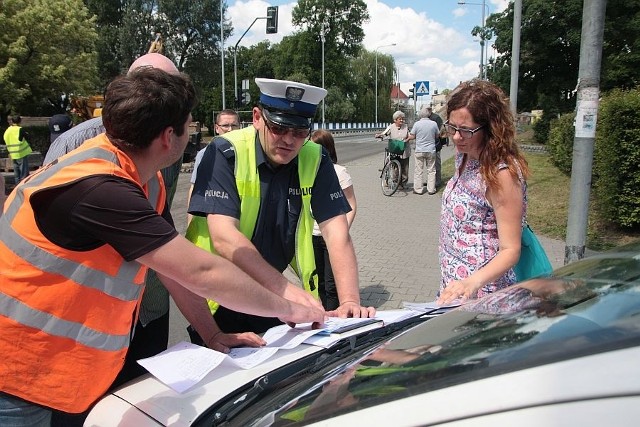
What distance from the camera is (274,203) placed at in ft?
7.73

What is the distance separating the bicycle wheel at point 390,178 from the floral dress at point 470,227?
984 centimetres

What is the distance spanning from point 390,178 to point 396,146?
1020 mm

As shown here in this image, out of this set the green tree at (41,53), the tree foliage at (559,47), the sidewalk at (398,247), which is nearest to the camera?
the sidewalk at (398,247)

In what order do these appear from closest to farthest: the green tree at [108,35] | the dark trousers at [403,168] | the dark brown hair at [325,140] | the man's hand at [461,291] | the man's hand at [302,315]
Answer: the man's hand at [302,315]
the man's hand at [461,291]
the dark brown hair at [325,140]
the dark trousers at [403,168]
the green tree at [108,35]

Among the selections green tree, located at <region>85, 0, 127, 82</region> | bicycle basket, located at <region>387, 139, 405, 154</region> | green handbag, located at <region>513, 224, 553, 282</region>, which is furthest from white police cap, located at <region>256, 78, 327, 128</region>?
green tree, located at <region>85, 0, 127, 82</region>

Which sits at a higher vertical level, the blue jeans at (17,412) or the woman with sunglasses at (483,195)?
the woman with sunglasses at (483,195)

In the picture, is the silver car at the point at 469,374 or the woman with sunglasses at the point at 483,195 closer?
the silver car at the point at 469,374

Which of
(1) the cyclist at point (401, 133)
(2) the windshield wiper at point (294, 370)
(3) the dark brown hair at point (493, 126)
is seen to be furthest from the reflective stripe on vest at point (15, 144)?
(2) the windshield wiper at point (294, 370)

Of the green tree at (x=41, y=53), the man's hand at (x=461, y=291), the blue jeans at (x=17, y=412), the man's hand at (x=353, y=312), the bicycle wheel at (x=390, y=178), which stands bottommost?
the bicycle wheel at (x=390, y=178)

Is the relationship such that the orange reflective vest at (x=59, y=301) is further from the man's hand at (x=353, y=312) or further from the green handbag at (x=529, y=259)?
the green handbag at (x=529, y=259)

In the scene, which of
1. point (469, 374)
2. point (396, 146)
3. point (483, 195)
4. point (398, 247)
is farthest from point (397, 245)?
point (469, 374)

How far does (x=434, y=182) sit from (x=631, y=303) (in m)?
11.6

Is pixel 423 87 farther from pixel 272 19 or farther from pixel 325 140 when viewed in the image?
pixel 325 140

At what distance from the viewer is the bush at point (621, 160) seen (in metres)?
7.06
